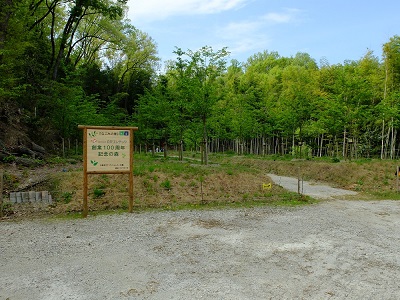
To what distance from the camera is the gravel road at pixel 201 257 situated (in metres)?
3.29

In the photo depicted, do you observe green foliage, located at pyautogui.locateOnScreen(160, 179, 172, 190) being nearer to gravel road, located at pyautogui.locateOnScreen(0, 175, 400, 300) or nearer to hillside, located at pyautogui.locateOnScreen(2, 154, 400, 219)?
hillside, located at pyautogui.locateOnScreen(2, 154, 400, 219)

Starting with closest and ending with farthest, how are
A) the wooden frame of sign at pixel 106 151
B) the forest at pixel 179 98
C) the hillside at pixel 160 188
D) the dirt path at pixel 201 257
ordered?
the dirt path at pixel 201 257, the wooden frame of sign at pixel 106 151, the hillside at pixel 160 188, the forest at pixel 179 98

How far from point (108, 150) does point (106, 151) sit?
5 centimetres

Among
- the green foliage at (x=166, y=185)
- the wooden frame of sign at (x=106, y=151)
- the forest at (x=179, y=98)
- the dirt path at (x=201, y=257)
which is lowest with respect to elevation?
the dirt path at (x=201, y=257)

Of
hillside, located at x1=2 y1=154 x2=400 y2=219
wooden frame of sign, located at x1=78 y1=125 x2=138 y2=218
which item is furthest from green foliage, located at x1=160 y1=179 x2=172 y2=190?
wooden frame of sign, located at x1=78 y1=125 x2=138 y2=218

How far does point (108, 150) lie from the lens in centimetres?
684

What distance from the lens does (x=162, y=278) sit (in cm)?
359

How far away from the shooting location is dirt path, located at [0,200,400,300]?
10.8ft

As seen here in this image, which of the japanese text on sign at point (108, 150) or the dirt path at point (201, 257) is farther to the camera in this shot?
the japanese text on sign at point (108, 150)

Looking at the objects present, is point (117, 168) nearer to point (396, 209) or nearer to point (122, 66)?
point (396, 209)

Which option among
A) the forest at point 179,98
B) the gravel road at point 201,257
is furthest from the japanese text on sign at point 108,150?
the forest at point 179,98

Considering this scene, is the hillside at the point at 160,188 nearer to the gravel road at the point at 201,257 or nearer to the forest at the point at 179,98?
the gravel road at the point at 201,257

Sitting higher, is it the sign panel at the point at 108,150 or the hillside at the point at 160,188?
the sign panel at the point at 108,150

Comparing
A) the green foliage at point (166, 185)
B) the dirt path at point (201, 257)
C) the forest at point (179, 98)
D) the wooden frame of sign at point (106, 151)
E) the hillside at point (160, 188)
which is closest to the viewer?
the dirt path at point (201, 257)
